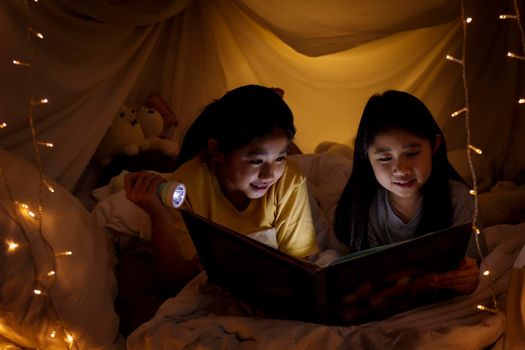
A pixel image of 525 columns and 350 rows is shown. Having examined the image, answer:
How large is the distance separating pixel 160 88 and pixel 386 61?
0.87 meters

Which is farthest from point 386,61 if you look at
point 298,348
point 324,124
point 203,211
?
point 298,348

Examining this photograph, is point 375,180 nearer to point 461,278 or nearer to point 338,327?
point 461,278

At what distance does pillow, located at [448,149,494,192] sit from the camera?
1927 millimetres

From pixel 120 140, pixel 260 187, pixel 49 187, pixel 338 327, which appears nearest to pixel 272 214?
pixel 260 187

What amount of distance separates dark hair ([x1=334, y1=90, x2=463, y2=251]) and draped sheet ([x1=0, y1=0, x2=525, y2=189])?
17.8 inches

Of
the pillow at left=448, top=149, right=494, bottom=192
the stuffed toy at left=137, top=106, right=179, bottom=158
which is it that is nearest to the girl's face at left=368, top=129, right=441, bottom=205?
the pillow at left=448, top=149, right=494, bottom=192

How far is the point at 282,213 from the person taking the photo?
1.49 meters

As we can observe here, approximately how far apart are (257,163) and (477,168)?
975 millimetres

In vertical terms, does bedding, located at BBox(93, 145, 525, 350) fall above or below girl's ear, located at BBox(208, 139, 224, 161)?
below

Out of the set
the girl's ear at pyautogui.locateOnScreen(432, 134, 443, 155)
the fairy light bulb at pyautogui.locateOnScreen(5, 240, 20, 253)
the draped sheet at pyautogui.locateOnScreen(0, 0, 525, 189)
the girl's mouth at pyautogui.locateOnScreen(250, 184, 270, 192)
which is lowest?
the fairy light bulb at pyautogui.locateOnScreen(5, 240, 20, 253)

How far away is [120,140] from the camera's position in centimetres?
201

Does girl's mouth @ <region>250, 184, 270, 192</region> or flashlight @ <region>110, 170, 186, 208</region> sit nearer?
flashlight @ <region>110, 170, 186, 208</region>

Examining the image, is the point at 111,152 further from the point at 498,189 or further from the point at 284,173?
the point at 498,189

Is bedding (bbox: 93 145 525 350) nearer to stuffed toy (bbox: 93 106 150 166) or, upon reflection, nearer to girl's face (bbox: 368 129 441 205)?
girl's face (bbox: 368 129 441 205)
